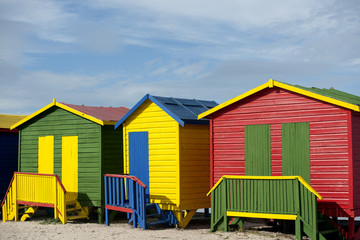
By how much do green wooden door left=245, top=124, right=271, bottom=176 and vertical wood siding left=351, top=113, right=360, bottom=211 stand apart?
7.37 feet

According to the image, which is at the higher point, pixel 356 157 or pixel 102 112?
pixel 102 112

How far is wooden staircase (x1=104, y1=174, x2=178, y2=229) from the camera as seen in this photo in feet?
50.9

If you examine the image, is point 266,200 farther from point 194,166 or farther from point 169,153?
point 169,153

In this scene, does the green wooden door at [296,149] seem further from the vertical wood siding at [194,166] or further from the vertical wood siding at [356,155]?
the vertical wood siding at [194,166]

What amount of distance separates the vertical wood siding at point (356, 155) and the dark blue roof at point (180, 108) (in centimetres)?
502

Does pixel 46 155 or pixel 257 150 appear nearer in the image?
pixel 257 150

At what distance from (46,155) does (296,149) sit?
32.8 ft


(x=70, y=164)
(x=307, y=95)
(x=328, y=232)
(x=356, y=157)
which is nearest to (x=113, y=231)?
(x=70, y=164)

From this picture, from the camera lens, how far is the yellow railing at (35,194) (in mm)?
17391

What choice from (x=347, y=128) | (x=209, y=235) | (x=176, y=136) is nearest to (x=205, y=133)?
(x=176, y=136)

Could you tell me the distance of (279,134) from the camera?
1394cm

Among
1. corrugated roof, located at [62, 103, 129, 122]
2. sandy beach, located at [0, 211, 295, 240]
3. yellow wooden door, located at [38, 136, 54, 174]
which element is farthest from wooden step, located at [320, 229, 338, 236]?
yellow wooden door, located at [38, 136, 54, 174]

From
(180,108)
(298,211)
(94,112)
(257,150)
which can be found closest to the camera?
(298,211)

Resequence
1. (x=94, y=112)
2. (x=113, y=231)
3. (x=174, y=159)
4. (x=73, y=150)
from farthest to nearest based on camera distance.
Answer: (x=94, y=112)
(x=73, y=150)
(x=174, y=159)
(x=113, y=231)
